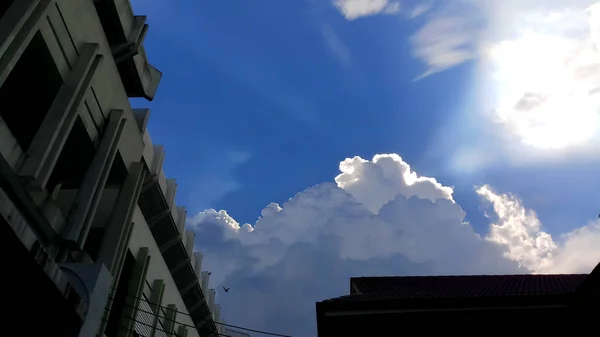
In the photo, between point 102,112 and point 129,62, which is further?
point 129,62

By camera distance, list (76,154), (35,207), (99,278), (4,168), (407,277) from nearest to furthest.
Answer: (99,278) → (4,168) → (35,207) → (76,154) → (407,277)

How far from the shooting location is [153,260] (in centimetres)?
2170

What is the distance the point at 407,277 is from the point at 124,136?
11.7 metres

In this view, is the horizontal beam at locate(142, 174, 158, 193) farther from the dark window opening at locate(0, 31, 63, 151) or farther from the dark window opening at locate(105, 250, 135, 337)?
the dark window opening at locate(0, 31, 63, 151)

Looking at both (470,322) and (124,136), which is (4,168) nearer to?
(124,136)

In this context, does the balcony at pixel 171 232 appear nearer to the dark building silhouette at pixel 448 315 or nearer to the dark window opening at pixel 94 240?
the dark window opening at pixel 94 240

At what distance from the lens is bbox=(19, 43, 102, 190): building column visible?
1141 centimetres

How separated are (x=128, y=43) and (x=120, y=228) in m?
6.30

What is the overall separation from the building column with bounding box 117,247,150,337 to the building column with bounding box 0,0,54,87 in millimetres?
9913

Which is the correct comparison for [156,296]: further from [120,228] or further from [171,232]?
[120,228]

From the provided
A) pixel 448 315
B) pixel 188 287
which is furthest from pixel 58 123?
pixel 188 287

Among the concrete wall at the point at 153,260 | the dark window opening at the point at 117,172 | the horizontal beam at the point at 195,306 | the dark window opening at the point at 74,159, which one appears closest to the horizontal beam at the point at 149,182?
the concrete wall at the point at 153,260

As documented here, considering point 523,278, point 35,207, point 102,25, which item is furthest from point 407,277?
point 102,25

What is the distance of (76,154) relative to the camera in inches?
590
